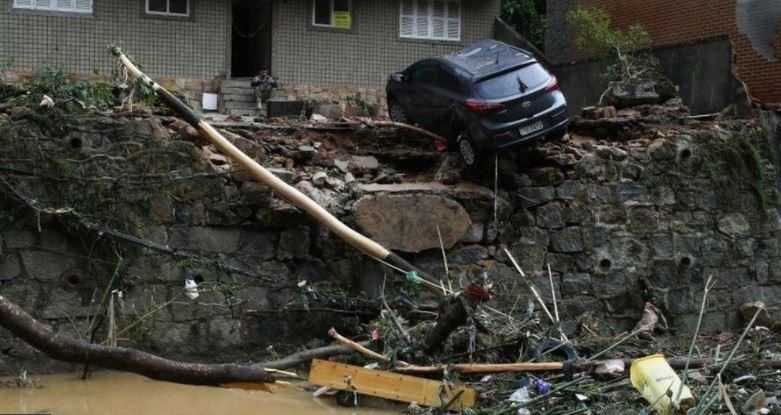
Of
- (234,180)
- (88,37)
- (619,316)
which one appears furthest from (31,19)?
(619,316)

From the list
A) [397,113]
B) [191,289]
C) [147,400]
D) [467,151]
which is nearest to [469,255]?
[467,151]

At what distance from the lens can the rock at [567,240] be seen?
11594mm

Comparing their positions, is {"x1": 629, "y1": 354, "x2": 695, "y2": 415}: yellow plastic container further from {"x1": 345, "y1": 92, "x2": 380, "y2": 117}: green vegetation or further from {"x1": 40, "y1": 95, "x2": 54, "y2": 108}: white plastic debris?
{"x1": 345, "y1": 92, "x2": 380, "y2": 117}: green vegetation

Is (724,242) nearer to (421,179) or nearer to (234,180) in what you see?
(421,179)

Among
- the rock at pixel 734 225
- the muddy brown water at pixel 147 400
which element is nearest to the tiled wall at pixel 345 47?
the rock at pixel 734 225

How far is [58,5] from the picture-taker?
16609mm

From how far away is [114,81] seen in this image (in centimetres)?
→ 1115

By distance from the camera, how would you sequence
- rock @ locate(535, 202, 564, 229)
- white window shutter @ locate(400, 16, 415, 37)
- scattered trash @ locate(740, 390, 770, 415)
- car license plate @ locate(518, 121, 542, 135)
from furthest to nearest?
white window shutter @ locate(400, 16, 415, 37) → rock @ locate(535, 202, 564, 229) → car license plate @ locate(518, 121, 542, 135) → scattered trash @ locate(740, 390, 770, 415)

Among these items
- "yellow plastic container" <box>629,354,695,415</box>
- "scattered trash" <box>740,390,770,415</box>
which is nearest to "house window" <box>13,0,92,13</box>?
"yellow plastic container" <box>629,354,695,415</box>

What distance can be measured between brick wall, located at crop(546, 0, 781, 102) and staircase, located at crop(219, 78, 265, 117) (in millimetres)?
7356

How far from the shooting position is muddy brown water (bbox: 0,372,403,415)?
8.58 m

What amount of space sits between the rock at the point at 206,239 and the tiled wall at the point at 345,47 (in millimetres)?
8062

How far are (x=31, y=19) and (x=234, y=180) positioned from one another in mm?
7838

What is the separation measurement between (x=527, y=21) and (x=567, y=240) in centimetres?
1352
